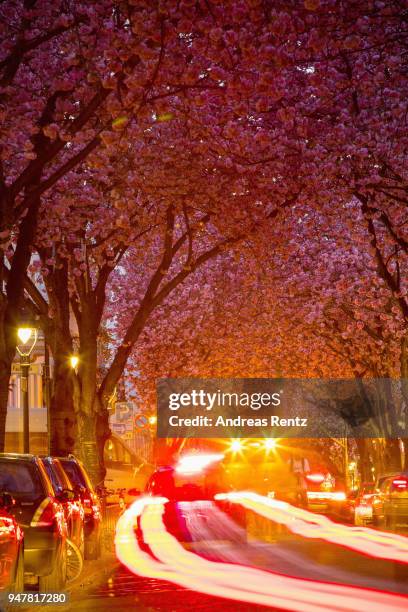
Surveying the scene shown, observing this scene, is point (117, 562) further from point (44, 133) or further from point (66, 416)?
point (44, 133)

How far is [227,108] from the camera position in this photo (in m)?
22.0

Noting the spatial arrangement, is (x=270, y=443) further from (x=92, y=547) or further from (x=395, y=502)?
(x=92, y=547)

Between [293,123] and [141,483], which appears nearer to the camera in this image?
[293,123]

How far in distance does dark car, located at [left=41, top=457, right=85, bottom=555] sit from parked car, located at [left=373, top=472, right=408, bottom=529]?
48.0 ft

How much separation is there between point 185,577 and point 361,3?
7.67 meters

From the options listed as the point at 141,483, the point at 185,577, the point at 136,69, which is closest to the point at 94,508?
the point at 185,577

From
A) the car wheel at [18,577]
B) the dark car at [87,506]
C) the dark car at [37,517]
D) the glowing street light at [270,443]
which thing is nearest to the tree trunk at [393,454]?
the glowing street light at [270,443]

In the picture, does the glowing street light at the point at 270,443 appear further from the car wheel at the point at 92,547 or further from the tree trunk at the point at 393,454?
the car wheel at the point at 92,547

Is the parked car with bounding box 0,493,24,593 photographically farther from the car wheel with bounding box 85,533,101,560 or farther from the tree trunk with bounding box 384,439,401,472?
the tree trunk with bounding box 384,439,401,472

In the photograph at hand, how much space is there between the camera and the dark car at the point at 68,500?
16.5 m

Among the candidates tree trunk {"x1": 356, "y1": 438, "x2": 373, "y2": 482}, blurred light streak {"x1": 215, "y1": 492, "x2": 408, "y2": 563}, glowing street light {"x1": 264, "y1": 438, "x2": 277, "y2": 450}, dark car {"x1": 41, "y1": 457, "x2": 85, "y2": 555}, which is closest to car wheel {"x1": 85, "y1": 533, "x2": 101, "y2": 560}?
dark car {"x1": 41, "y1": 457, "x2": 85, "y2": 555}

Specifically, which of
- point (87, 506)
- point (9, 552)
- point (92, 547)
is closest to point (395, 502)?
point (92, 547)

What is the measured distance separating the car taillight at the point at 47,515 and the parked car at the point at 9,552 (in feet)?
6.64

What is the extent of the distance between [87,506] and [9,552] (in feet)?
33.0
